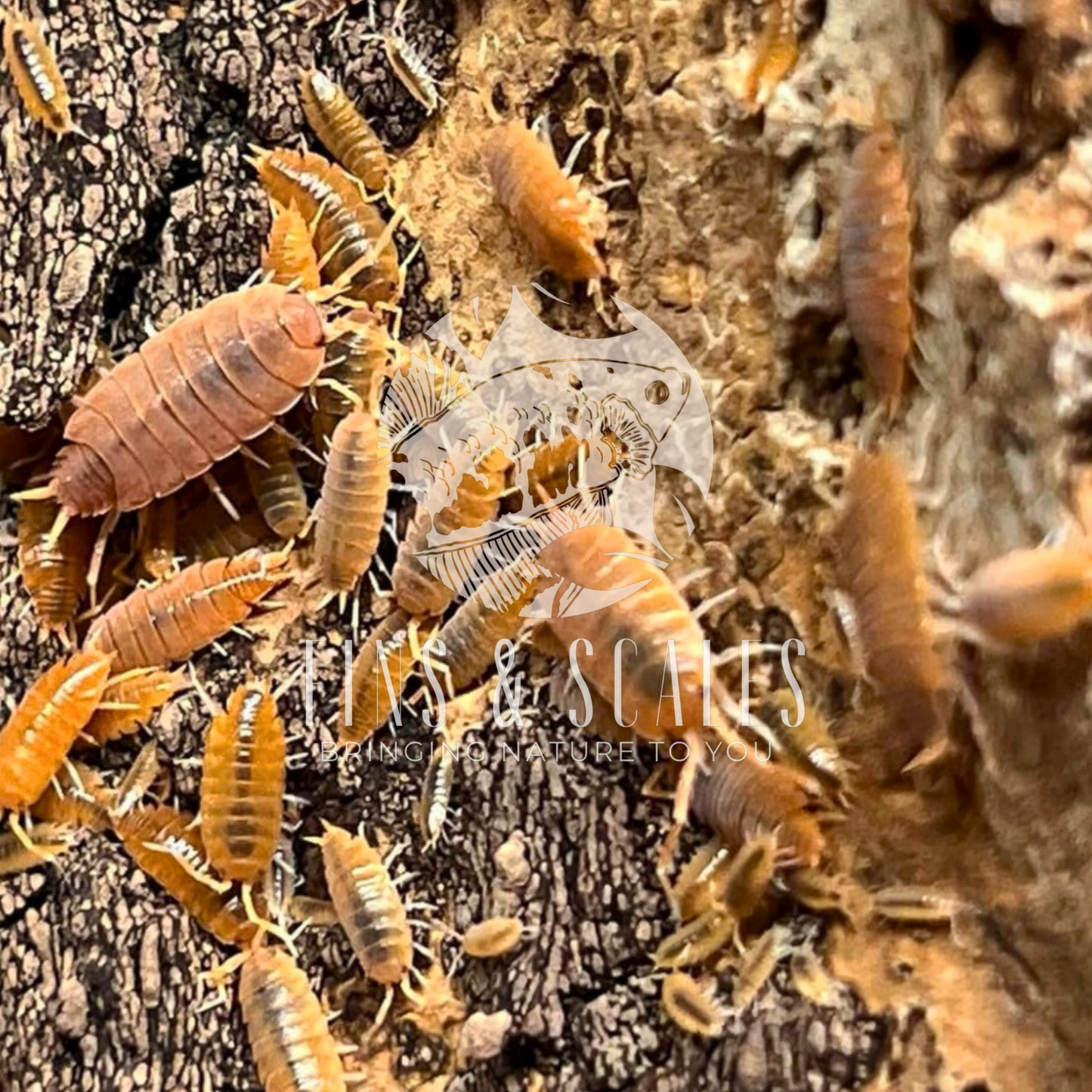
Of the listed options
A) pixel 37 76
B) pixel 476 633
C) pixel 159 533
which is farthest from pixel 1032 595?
pixel 37 76

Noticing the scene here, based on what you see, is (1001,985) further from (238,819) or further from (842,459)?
(238,819)

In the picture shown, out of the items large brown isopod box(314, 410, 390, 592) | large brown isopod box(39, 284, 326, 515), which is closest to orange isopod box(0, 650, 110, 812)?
large brown isopod box(39, 284, 326, 515)

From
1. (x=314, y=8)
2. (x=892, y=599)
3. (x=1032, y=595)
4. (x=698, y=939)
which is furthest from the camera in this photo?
(x=314, y=8)

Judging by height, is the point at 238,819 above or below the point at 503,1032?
above

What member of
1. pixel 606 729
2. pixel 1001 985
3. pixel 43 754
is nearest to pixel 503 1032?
pixel 606 729

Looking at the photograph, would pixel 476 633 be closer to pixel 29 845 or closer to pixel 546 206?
pixel 546 206

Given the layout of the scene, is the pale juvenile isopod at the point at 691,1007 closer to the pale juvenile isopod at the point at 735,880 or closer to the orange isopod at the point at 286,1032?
the pale juvenile isopod at the point at 735,880

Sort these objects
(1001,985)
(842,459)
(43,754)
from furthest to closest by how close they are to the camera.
Answer: (43,754) → (842,459) → (1001,985)
